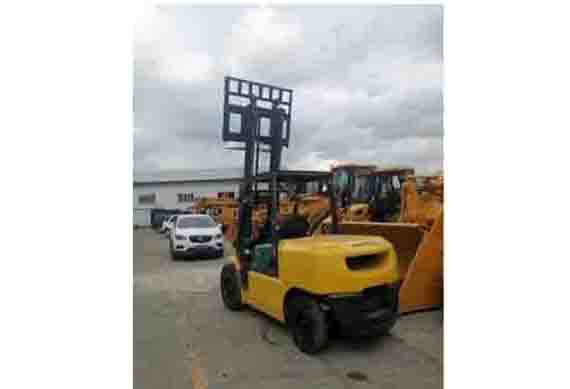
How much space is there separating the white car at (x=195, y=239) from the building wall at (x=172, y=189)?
310 cm

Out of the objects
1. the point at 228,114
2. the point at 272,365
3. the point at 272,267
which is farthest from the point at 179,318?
the point at 228,114

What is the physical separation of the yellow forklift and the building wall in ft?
1.24

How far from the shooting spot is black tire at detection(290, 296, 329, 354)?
10.4 feet

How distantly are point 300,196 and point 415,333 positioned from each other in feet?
6.00

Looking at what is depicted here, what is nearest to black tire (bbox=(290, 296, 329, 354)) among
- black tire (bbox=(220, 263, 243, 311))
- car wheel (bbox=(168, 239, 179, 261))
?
black tire (bbox=(220, 263, 243, 311))

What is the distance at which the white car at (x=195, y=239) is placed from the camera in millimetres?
7879

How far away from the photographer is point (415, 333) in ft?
12.1

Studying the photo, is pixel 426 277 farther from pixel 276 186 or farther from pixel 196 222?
pixel 196 222

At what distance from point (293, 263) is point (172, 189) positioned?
1.58 m

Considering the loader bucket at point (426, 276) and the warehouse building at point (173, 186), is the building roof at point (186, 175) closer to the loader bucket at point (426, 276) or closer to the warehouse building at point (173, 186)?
the warehouse building at point (173, 186)

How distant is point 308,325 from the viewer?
128 inches

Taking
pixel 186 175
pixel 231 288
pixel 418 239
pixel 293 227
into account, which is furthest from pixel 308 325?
pixel 418 239
